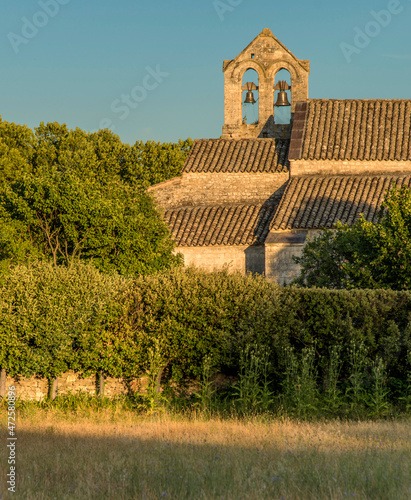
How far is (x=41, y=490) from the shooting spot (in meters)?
8.17

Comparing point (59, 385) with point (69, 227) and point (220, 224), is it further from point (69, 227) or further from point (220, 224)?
point (220, 224)

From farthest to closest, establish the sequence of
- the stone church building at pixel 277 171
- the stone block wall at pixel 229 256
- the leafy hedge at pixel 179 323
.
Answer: the stone block wall at pixel 229 256
the stone church building at pixel 277 171
the leafy hedge at pixel 179 323

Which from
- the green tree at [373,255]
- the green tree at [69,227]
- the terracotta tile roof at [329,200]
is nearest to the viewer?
the green tree at [373,255]

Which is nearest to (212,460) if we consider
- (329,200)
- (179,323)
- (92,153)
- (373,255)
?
(179,323)

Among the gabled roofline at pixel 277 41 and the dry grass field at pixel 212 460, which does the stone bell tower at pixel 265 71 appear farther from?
the dry grass field at pixel 212 460

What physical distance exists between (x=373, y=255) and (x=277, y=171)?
1586 centimetres

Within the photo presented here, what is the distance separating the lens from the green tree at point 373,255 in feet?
62.2

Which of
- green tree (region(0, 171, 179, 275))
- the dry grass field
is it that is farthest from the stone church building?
the dry grass field

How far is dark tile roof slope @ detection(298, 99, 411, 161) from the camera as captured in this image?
34.0m

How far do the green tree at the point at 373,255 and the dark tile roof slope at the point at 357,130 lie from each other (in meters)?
12.9

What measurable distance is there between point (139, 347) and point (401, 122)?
24841mm

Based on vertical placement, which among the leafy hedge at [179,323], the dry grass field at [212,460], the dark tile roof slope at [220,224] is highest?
the dark tile roof slope at [220,224]

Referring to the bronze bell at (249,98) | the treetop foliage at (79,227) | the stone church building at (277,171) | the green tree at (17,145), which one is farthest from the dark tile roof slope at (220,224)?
the green tree at (17,145)

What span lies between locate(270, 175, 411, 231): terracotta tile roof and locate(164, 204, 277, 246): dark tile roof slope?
1.40 metres
